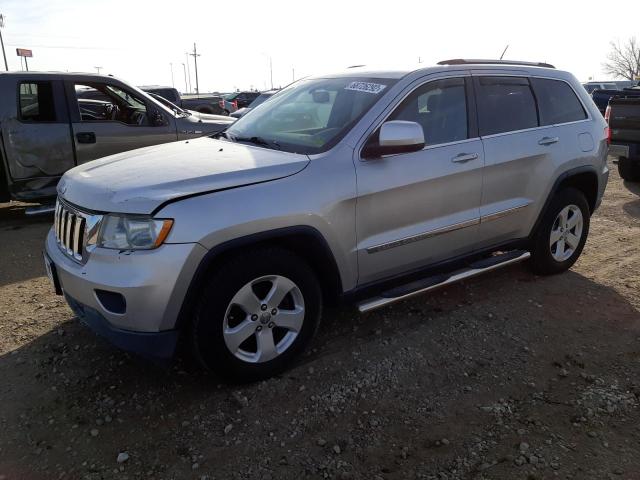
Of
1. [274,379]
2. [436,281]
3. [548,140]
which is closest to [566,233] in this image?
[548,140]

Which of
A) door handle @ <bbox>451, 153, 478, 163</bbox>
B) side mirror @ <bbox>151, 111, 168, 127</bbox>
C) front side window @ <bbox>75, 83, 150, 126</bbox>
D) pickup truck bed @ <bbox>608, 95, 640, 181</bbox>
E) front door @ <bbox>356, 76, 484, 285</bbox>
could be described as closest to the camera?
front door @ <bbox>356, 76, 484, 285</bbox>

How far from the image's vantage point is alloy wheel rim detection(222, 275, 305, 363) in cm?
281

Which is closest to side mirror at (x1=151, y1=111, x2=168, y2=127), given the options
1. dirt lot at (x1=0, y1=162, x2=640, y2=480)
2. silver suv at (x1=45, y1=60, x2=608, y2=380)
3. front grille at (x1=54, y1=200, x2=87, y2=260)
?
silver suv at (x1=45, y1=60, x2=608, y2=380)

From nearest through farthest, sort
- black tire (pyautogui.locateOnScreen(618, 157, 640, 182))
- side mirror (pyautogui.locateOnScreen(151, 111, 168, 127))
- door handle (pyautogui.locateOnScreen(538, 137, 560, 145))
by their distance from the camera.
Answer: door handle (pyautogui.locateOnScreen(538, 137, 560, 145)), side mirror (pyautogui.locateOnScreen(151, 111, 168, 127)), black tire (pyautogui.locateOnScreen(618, 157, 640, 182))

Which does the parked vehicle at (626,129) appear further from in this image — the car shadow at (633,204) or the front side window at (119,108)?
the front side window at (119,108)

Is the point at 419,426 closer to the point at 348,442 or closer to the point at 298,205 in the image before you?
the point at 348,442

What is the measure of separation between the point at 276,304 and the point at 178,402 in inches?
30.2

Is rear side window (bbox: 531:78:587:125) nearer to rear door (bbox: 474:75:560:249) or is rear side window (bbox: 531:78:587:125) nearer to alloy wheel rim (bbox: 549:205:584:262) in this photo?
rear door (bbox: 474:75:560:249)

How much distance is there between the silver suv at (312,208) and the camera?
102 inches

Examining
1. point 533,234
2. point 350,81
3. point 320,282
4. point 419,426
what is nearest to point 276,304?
point 320,282

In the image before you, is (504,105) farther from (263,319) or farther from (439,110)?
(263,319)

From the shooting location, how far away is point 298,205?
2867 mm

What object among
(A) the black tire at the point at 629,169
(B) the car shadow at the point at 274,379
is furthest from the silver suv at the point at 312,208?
(A) the black tire at the point at 629,169

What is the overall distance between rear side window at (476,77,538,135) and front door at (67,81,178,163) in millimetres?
4667
